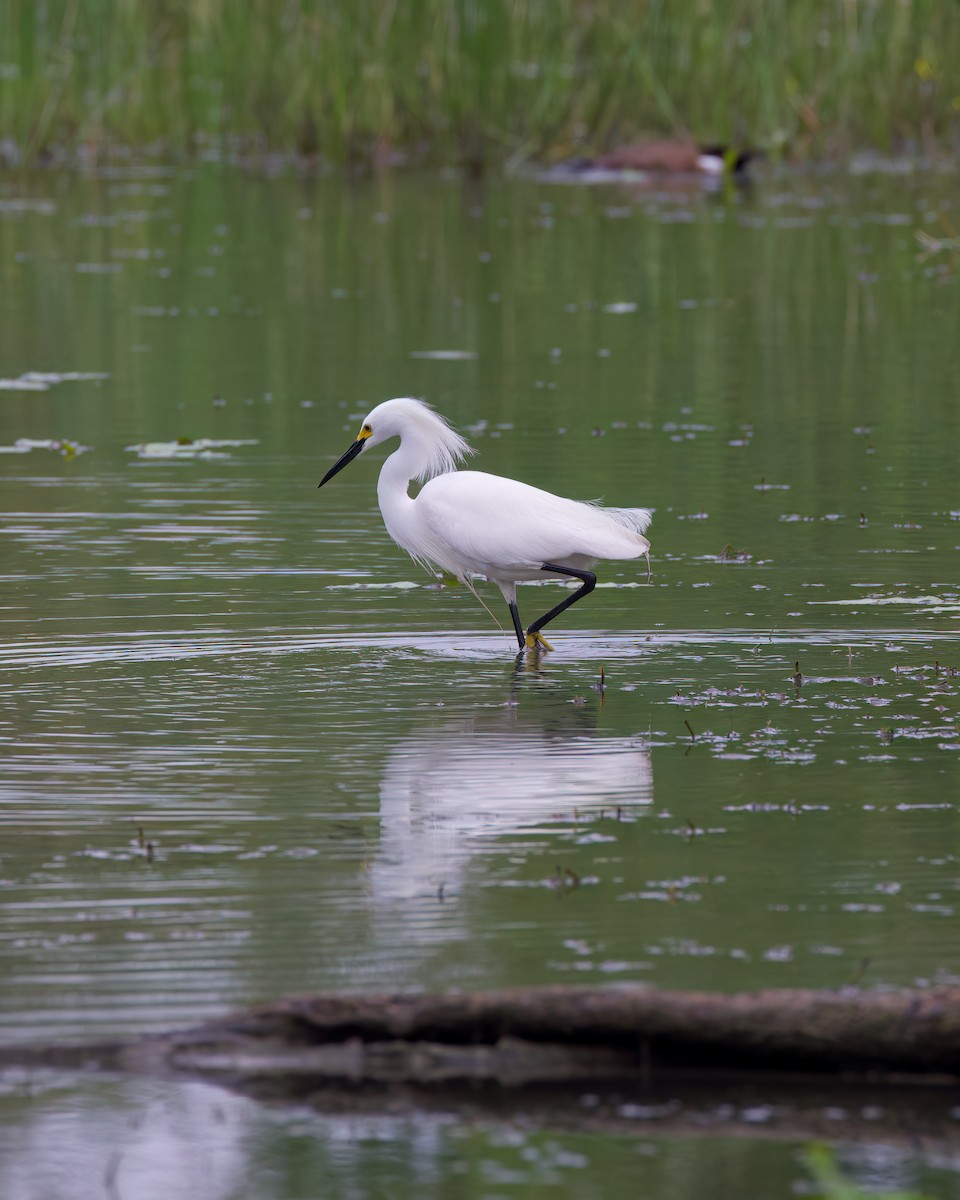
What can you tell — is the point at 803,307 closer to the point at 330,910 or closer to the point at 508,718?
the point at 508,718

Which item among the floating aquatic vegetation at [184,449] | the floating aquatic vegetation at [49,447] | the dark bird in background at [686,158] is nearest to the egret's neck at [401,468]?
the floating aquatic vegetation at [184,449]

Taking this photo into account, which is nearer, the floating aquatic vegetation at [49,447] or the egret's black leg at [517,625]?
the egret's black leg at [517,625]

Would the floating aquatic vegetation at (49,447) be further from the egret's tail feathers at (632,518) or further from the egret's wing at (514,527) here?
the egret's tail feathers at (632,518)

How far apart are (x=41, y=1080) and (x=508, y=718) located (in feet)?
9.92

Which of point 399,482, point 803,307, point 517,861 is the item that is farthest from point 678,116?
point 517,861

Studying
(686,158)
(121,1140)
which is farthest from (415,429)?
(686,158)

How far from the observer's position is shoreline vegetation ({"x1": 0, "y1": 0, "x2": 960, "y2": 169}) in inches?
941

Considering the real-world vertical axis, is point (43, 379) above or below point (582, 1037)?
below

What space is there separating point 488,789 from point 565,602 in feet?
7.73

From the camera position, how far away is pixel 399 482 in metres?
8.54

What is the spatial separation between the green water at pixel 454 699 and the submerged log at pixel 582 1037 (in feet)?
0.46

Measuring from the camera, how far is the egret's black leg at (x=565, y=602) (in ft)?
26.3

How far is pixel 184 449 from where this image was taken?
1184cm

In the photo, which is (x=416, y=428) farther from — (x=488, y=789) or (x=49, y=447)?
(x=49, y=447)
